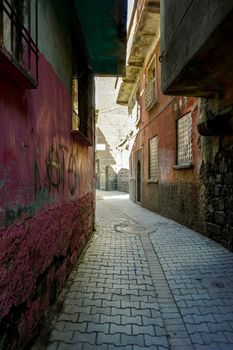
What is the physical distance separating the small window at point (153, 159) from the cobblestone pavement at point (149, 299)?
559 cm

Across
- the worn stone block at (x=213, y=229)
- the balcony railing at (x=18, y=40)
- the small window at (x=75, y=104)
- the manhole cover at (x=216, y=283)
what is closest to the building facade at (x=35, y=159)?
the balcony railing at (x=18, y=40)

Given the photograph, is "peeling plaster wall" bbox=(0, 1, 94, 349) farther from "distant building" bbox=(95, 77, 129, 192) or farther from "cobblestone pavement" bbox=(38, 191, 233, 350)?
"distant building" bbox=(95, 77, 129, 192)

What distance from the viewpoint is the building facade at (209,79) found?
3.52 metres

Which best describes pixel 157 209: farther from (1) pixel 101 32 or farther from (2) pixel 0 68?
(2) pixel 0 68

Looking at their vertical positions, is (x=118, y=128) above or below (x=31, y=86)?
above

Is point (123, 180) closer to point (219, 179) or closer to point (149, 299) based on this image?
point (219, 179)

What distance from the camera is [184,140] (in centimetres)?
810

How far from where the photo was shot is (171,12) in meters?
4.87

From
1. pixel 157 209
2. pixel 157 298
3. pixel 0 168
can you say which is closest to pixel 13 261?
pixel 0 168

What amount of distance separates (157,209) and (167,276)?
6.62 m

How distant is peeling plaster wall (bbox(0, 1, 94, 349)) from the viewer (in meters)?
1.97

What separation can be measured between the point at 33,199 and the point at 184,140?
251 inches

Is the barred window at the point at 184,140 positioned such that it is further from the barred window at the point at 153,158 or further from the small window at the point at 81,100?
the small window at the point at 81,100

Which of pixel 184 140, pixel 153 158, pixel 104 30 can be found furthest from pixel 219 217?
pixel 153 158
